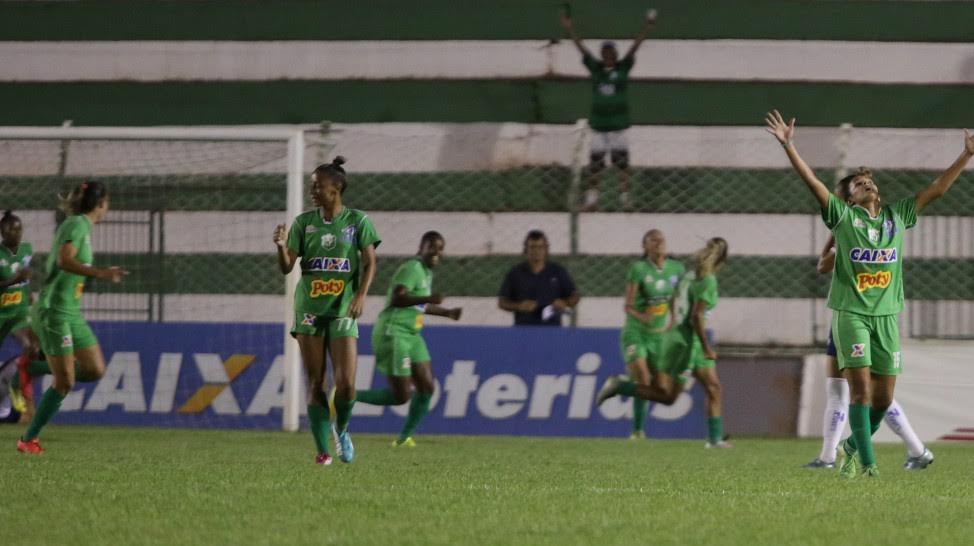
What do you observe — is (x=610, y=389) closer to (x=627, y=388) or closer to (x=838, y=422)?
(x=627, y=388)

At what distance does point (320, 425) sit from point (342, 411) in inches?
6.7

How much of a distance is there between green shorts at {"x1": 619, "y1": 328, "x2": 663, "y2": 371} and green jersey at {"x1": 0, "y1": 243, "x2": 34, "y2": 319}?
5.76 meters

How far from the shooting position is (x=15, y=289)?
1642cm

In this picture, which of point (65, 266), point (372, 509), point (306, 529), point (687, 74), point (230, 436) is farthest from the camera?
point (687, 74)

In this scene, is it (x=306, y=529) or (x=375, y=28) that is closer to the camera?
(x=306, y=529)

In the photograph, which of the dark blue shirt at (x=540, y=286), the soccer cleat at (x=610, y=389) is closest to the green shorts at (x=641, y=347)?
the soccer cleat at (x=610, y=389)

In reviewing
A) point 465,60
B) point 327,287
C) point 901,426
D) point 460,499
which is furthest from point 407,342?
point 460,499

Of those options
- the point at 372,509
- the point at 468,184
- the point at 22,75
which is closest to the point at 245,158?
the point at 468,184

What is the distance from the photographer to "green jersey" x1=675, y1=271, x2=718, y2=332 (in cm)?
1570

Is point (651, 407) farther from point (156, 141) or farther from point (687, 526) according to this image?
point (687, 526)

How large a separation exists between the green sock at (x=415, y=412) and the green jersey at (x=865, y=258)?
5347 mm

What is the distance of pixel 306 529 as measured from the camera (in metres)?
6.73

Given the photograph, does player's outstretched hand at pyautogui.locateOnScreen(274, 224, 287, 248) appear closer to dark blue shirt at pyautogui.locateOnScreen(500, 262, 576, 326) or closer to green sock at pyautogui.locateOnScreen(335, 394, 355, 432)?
green sock at pyautogui.locateOnScreen(335, 394, 355, 432)

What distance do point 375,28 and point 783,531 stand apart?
13.9 m
